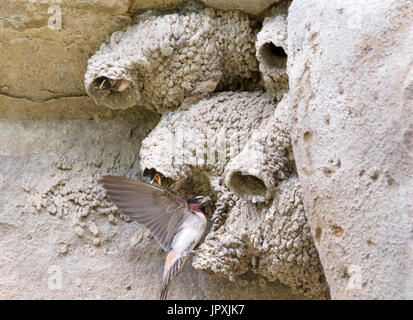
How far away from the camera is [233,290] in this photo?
7.73 ft

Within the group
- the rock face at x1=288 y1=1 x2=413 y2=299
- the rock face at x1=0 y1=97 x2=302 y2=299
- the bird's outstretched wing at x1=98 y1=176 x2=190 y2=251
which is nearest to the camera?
the rock face at x1=288 y1=1 x2=413 y2=299

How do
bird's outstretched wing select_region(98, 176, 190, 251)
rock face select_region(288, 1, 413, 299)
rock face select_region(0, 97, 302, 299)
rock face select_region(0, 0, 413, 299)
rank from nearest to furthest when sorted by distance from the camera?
rock face select_region(288, 1, 413, 299), rock face select_region(0, 0, 413, 299), bird's outstretched wing select_region(98, 176, 190, 251), rock face select_region(0, 97, 302, 299)

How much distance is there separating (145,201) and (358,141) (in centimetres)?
71

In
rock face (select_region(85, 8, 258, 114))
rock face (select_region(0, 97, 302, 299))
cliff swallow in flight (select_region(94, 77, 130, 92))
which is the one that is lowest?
rock face (select_region(0, 97, 302, 299))

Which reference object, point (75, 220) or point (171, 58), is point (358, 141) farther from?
point (75, 220)

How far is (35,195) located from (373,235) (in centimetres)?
125

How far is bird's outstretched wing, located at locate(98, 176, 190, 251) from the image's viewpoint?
217 centimetres

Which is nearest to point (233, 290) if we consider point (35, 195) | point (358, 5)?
point (35, 195)

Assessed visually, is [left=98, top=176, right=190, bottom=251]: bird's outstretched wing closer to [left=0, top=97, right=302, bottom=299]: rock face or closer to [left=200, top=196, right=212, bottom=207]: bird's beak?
[left=200, top=196, right=212, bottom=207]: bird's beak

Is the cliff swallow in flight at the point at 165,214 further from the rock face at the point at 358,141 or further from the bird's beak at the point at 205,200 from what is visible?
the rock face at the point at 358,141

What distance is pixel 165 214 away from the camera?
2.21 meters

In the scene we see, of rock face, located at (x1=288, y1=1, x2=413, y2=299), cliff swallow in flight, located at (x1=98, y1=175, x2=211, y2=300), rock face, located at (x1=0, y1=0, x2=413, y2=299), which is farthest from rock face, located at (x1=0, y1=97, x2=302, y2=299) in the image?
rock face, located at (x1=288, y1=1, x2=413, y2=299)

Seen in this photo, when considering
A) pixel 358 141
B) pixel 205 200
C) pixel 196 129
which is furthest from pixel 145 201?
pixel 358 141

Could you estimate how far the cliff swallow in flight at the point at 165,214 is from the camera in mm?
2178
